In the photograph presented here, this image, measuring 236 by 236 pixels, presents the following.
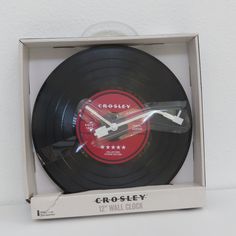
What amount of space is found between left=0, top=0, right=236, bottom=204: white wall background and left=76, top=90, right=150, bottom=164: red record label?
124 mm

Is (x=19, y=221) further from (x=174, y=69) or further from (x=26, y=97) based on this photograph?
(x=174, y=69)

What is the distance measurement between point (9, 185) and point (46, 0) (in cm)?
33

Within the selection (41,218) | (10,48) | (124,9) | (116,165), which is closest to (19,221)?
(41,218)

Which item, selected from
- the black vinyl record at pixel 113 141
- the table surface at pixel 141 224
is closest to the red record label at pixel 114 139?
the black vinyl record at pixel 113 141

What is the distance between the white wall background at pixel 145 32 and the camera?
0.76 meters

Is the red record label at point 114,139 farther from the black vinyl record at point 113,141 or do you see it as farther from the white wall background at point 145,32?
the white wall background at point 145,32

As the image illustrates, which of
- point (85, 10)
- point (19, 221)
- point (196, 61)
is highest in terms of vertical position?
point (85, 10)

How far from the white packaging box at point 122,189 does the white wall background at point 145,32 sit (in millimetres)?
33

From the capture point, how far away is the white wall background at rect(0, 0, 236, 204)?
763 mm

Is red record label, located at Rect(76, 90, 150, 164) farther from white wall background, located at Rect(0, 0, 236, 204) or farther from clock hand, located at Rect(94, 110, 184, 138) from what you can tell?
white wall background, located at Rect(0, 0, 236, 204)

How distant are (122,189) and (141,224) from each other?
0.07 m

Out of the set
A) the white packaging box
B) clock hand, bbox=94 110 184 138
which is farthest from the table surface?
clock hand, bbox=94 110 184 138

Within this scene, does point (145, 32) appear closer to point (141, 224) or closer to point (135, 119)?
point (135, 119)

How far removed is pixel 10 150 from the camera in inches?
30.2
